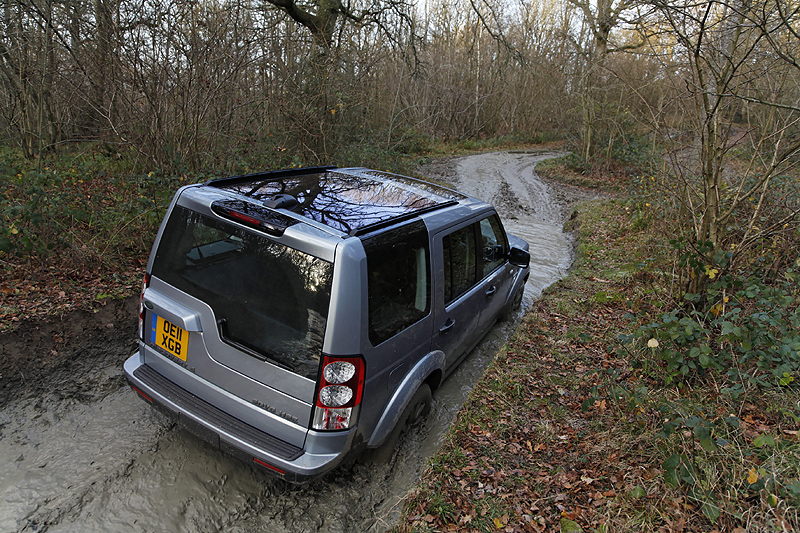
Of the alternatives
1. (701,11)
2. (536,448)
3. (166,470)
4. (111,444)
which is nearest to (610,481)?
(536,448)

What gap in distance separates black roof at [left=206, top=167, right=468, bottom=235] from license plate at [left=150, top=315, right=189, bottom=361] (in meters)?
0.95

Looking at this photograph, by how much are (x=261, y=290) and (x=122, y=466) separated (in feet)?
5.25

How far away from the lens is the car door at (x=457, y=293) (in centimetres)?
356

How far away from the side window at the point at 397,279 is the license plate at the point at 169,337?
3.95ft

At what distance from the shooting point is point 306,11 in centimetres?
1127

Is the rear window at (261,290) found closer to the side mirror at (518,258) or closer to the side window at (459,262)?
the side window at (459,262)

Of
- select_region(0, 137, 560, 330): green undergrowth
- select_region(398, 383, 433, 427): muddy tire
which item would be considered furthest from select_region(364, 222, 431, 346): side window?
select_region(0, 137, 560, 330): green undergrowth

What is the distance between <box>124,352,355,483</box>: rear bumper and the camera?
259 cm

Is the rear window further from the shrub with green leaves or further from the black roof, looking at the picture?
the shrub with green leaves

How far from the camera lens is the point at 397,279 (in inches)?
117

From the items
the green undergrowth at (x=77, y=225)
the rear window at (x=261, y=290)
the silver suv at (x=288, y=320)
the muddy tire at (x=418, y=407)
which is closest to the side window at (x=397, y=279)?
the silver suv at (x=288, y=320)

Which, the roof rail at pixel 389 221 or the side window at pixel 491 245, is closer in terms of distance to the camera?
the roof rail at pixel 389 221

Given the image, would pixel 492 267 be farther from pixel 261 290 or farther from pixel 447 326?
pixel 261 290

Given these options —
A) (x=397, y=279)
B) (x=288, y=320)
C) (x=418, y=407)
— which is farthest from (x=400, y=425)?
(x=288, y=320)
